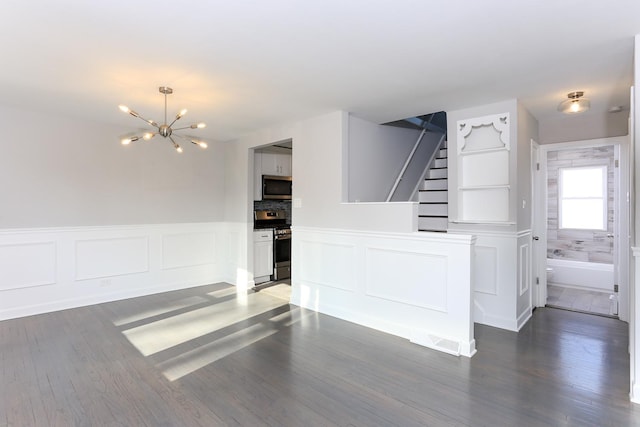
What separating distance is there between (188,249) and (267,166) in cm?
189

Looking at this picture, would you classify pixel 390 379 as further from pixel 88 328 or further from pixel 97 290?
pixel 97 290

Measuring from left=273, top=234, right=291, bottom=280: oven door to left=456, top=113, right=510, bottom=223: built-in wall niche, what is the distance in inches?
120

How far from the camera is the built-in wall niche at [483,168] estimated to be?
3816 millimetres

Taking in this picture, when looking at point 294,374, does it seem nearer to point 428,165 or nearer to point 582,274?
point 428,165

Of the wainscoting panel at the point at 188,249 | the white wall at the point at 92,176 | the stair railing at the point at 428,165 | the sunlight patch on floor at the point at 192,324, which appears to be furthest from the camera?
the stair railing at the point at 428,165

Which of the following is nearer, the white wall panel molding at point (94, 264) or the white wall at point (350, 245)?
the white wall at point (350, 245)

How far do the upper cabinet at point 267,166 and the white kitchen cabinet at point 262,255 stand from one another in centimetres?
62

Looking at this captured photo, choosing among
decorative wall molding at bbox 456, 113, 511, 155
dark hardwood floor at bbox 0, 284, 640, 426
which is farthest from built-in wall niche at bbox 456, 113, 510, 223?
dark hardwood floor at bbox 0, 284, 640, 426

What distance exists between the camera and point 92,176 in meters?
4.58

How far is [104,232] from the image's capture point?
471 cm

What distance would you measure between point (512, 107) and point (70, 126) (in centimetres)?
527

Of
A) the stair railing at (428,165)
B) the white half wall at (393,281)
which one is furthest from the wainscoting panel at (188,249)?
the stair railing at (428,165)

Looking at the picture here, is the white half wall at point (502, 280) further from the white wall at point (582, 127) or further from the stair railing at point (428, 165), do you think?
the stair railing at point (428, 165)

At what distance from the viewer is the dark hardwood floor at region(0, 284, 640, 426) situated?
7.13ft
